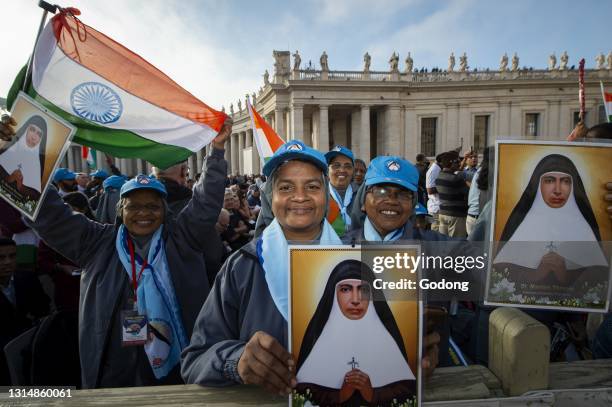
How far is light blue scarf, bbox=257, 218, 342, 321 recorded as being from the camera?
1409 millimetres

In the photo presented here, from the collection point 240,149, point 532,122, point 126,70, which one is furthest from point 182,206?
point 240,149

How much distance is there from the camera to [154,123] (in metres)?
3.02

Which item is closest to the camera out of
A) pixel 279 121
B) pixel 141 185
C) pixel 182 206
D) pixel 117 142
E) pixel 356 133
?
pixel 141 185

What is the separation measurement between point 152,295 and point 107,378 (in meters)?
0.60

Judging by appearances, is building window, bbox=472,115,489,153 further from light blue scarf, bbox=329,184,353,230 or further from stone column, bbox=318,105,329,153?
light blue scarf, bbox=329,184,353,230

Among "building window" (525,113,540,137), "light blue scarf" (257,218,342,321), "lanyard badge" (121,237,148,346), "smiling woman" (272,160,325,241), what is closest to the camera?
"light blue scarf" (257,218,342,321)

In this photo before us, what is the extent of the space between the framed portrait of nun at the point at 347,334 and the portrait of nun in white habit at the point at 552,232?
786 mm

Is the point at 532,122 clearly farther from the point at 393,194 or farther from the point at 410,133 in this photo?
the point at 393,194

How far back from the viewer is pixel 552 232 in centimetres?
166

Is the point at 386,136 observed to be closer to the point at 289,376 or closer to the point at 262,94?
the point at 262,94

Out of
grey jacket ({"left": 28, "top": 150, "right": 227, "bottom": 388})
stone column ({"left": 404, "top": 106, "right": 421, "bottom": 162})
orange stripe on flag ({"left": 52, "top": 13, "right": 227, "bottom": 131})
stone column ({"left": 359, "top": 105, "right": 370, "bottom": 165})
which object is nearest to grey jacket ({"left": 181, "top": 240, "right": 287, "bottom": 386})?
grey jacket ({"left": 28, "top": 150, "right": 227, "bottom": 388})

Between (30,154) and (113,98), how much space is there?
942mm

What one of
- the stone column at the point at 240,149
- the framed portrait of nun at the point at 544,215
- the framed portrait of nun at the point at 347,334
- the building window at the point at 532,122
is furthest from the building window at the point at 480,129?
the framed portrait of nun at the point at 347,334

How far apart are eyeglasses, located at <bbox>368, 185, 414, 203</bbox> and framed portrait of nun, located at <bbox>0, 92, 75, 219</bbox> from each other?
2.22 meters
